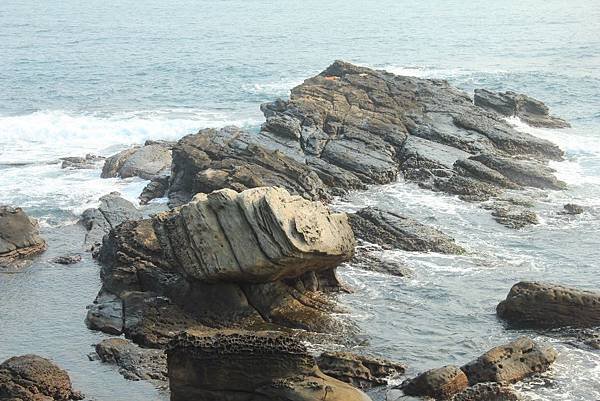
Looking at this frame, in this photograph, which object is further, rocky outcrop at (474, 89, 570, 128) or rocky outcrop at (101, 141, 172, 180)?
rocky outcrop at (474, 89, 570, 128)

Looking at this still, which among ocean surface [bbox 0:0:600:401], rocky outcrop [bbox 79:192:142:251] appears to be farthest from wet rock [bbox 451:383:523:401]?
rocky outcrop [bbox 79:192:142:251]

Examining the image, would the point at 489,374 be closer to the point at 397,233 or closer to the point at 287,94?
the point at 397,233

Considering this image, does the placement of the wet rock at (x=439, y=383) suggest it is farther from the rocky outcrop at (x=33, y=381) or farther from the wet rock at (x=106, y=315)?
the wet rock at (x=106, y=315)

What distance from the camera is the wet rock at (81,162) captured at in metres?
41.7

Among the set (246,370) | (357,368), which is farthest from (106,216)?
(246,370)

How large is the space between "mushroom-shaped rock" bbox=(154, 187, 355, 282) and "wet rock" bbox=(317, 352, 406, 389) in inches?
139

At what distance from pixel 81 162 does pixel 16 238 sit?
13618 mm

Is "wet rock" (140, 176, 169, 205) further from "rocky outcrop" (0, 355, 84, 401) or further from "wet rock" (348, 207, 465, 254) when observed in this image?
"rocky outcrop" (0, 355, 84, 401)

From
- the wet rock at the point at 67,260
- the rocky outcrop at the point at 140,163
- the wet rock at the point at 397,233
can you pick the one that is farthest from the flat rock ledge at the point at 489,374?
the rocky outcrop at the point at 140,163

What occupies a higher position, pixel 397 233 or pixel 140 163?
pixel 397 233

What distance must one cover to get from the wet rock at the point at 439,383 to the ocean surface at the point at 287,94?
1.54 metres

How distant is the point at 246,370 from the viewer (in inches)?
706

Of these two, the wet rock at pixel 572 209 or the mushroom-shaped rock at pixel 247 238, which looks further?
the wet rock at pixel 572 209

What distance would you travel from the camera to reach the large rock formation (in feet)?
74.5
